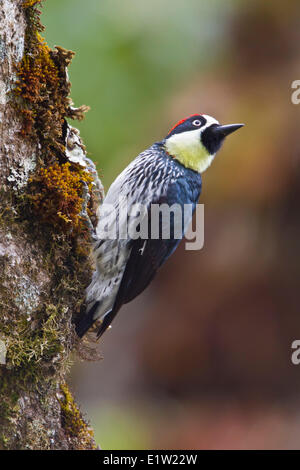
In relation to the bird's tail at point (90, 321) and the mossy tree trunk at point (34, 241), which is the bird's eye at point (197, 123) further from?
the bird's tail at point (90, 321)

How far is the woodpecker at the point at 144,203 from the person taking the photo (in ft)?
10.9

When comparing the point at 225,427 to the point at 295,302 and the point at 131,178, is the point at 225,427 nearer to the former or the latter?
the point at 295,302

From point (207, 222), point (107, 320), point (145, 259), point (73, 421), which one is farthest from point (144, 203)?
point (207, 222)

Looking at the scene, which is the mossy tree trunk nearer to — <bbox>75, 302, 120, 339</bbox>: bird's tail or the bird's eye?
<bbox>75, 302, 120, 339</bbox>: bird's tail

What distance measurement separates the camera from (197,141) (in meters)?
3.84

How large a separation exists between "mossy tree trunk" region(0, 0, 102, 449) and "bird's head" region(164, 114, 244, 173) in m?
1.08

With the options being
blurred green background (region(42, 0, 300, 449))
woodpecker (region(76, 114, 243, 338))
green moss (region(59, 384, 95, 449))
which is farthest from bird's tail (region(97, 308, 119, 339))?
blurred green background (region(42, 0, 300, 449))

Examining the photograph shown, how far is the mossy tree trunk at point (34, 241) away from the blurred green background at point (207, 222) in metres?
3.23

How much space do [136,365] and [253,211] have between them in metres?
2.96

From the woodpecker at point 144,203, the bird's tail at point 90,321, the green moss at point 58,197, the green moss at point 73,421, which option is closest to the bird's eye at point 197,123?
the woodpecker at point 144,203

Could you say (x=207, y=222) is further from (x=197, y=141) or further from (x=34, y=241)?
(x=34, y=241)

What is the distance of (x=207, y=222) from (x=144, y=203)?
3930mm

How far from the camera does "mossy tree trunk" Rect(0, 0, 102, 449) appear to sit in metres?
2.53
